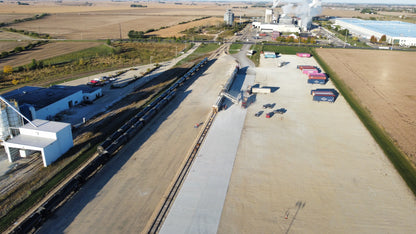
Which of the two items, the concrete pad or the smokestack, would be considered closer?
the concrete pad

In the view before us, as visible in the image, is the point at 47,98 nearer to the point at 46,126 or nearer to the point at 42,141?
the point at 46,126

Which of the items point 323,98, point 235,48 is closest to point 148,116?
point 323,98

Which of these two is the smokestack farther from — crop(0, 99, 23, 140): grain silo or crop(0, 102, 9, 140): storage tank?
crop(0, 102, 9, 140): storage tank

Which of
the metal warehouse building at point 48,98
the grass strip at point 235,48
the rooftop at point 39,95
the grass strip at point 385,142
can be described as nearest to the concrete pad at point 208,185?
the grass strip at point 385,142

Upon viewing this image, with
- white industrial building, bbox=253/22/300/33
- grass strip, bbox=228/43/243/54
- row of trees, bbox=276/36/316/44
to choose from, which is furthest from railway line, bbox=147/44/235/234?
white industrial building, bbox=253/22/300/33

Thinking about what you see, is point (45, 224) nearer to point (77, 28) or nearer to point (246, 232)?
point (246, 232)

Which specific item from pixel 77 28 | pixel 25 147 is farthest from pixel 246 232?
pixel 77 28
